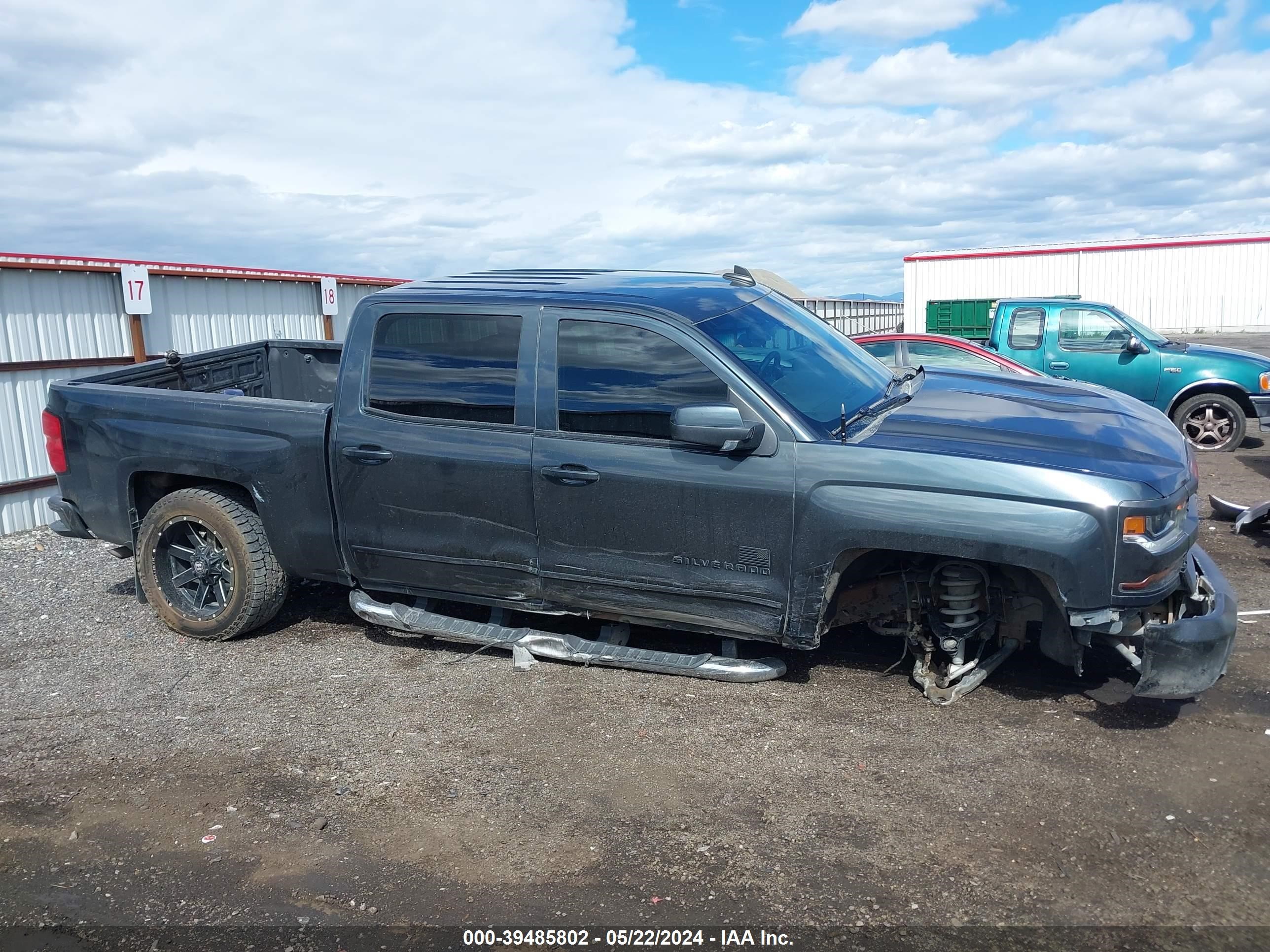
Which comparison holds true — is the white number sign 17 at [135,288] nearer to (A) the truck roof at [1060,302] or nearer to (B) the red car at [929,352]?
(B) the red car at [929,352]

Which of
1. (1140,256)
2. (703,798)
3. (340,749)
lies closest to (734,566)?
(703,798)

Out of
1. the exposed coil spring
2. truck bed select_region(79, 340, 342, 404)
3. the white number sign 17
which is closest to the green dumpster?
the white number sign 17

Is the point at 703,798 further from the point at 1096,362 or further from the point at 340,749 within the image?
the point at 1096,362

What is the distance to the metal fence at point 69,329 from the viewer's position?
8.89 meters

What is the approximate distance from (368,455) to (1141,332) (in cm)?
999

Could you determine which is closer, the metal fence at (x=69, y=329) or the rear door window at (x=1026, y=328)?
the metal fence at (x=69, y=329)

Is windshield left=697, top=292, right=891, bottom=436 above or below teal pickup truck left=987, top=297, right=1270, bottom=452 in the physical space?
above

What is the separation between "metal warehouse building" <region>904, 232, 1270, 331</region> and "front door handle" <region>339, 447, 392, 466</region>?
2984 cm

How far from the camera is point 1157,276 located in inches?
1286

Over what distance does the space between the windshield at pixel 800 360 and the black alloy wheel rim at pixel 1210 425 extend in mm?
7591

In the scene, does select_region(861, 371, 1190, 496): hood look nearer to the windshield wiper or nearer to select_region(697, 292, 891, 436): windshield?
the windshield wiper

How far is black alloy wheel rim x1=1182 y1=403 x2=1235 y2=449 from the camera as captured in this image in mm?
11062

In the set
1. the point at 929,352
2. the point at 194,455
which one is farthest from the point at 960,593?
the point at 929,352

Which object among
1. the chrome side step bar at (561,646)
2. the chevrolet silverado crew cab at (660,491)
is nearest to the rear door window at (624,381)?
the chevrolet silverado crew cab at (660,491)
